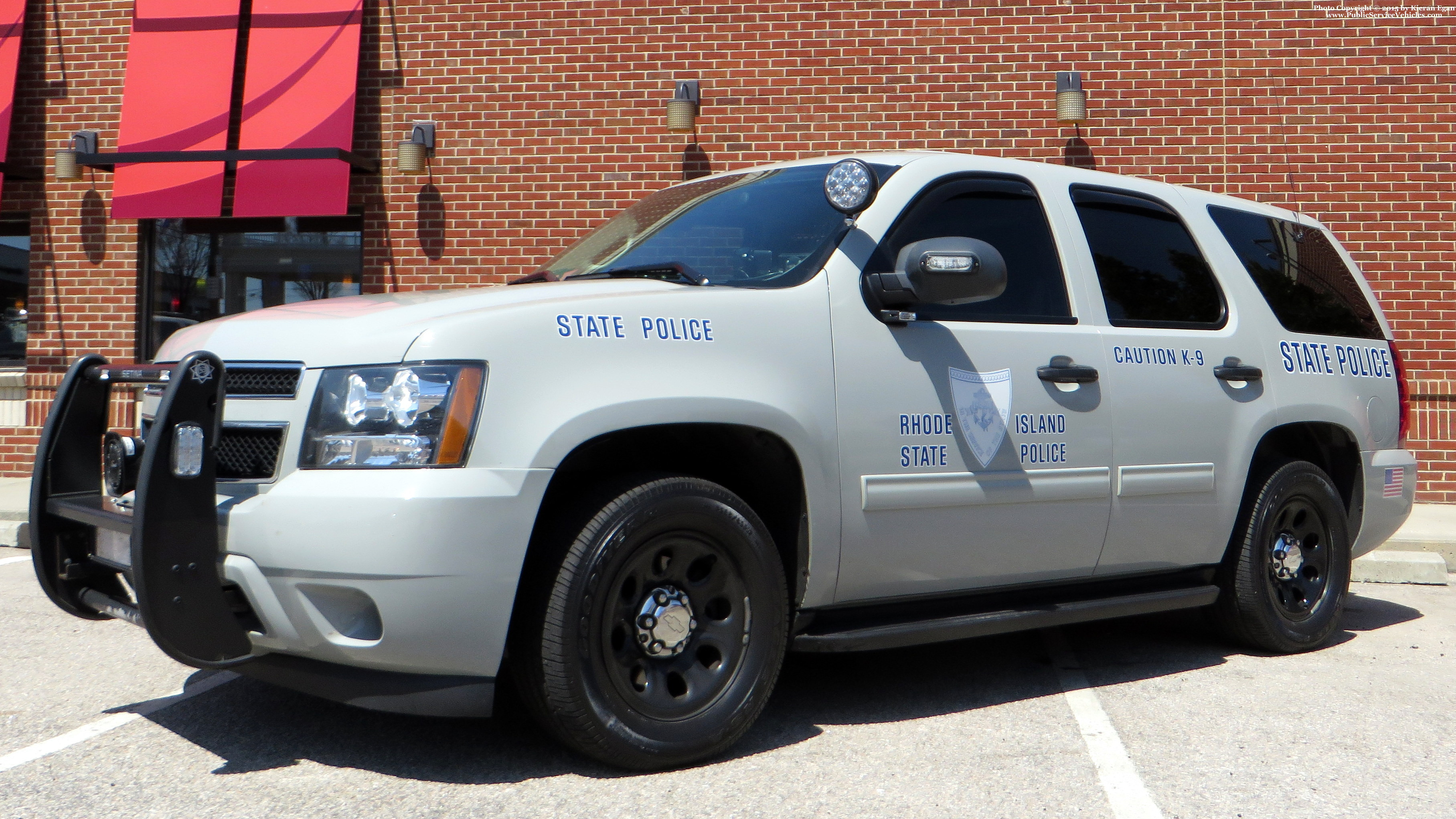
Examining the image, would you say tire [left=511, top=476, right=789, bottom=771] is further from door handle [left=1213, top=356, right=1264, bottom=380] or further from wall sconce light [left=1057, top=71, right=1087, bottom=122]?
wall sconce light [left=1057, top=71, right=1087, bottom=122]

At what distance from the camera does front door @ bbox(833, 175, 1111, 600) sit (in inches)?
143

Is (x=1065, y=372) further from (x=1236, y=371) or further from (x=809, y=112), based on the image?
(x=809, y=112)

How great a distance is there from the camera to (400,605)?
2871 millimetres

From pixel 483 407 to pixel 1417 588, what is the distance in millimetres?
6111

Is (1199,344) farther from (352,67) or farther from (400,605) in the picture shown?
(352,67)

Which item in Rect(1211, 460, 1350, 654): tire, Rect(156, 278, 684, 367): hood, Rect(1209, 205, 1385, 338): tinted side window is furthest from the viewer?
Rect(1209, 205, 1385, 338): tinted side window

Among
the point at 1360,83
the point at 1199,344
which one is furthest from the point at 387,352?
the point at 1360,83

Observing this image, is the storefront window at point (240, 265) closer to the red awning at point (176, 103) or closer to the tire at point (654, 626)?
the red awning at point (176, 103)

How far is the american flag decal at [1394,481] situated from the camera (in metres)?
5.34

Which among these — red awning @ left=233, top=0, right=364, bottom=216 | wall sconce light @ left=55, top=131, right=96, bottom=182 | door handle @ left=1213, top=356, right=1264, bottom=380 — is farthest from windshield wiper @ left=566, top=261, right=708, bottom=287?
wall sconce light @ left=55, top=131, right=96, bottom=182

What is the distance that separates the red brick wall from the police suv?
5.36m

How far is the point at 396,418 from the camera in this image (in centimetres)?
293

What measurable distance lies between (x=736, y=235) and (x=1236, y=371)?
2128 millimetres

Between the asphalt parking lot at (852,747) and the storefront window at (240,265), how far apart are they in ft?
20.0
